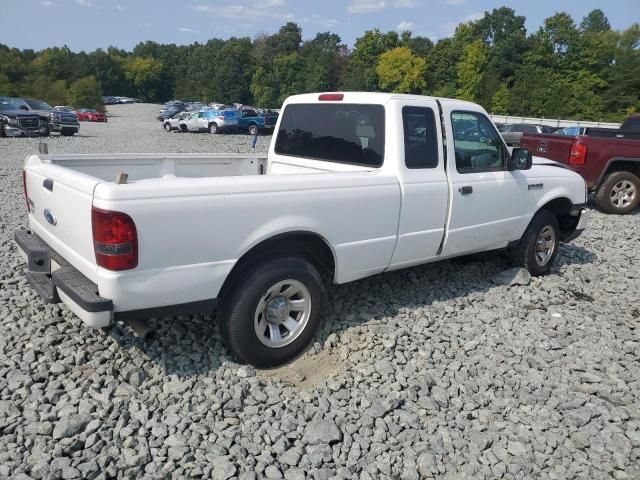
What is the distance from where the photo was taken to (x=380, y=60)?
8856 cm

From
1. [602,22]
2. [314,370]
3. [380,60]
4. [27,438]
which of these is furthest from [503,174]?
[602,22]

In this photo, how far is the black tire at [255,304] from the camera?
3503 mm

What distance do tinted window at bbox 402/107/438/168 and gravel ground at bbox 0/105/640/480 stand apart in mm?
1401

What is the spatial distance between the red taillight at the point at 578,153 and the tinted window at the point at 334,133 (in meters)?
6.42

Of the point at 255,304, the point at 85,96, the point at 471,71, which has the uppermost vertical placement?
the point at 471,71

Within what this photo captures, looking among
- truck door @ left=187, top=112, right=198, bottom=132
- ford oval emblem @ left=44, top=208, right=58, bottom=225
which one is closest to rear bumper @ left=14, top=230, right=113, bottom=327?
ford oval emblem @ left=44, top=208, right=58, bottom=225

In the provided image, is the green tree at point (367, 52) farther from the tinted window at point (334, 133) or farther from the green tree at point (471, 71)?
the tinted window at point (334, 133)

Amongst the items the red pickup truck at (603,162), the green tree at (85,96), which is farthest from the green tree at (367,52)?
the red pickup truck at (603,162)

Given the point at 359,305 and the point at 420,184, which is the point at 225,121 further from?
the point at 420,184

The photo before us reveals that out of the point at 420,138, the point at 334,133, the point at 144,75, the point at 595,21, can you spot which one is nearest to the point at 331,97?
the point at 334,133

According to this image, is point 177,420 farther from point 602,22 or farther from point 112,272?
point 602,22

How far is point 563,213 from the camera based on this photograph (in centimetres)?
614

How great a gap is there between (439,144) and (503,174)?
975 mm

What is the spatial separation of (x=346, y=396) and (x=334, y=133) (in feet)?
7.65
